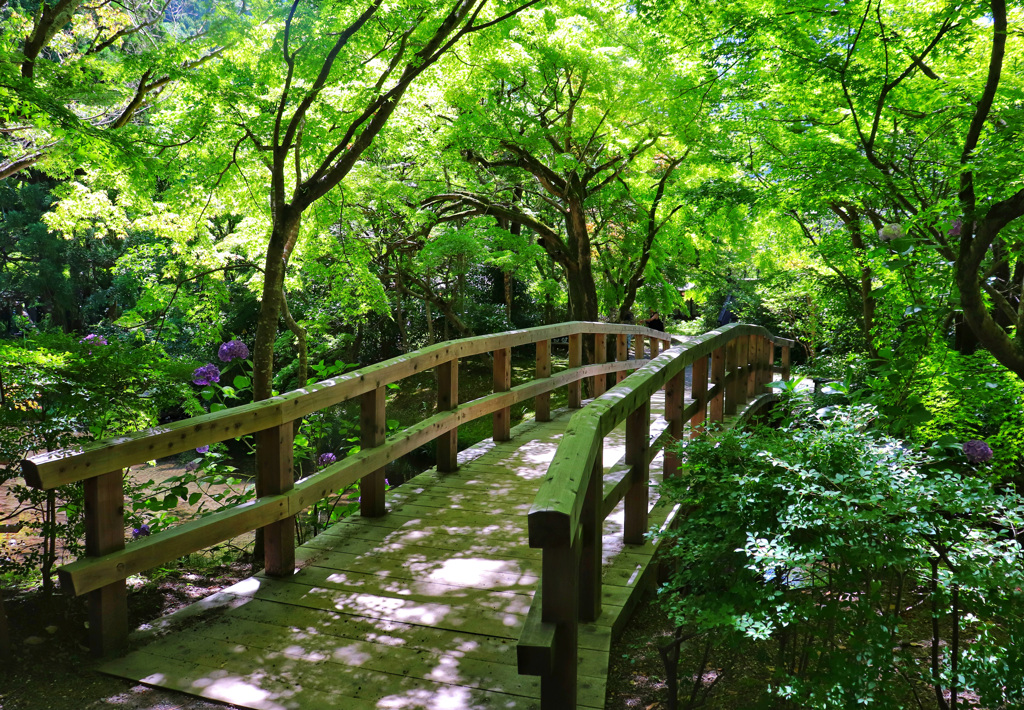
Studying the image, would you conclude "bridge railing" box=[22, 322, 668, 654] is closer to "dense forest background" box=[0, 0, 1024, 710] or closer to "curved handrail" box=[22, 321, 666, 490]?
"curved handrail" box=[22, 321, 666, 490]

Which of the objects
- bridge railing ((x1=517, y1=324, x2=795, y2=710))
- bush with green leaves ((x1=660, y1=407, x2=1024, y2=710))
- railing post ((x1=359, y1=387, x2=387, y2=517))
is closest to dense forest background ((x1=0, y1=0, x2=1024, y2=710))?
bush with green leaves ((x1=660, y1=407, x2=1024, y2=710))

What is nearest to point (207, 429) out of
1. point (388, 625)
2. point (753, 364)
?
point (388, 625)

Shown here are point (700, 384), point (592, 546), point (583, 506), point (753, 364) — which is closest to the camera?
point (583, 506)

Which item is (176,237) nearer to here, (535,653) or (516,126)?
(516,126)

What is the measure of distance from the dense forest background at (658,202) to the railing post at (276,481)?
0.59 m

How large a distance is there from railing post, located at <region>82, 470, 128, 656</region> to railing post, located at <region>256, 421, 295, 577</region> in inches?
28.3

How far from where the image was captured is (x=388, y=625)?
3.01 m

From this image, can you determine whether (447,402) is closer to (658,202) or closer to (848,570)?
(848,570)

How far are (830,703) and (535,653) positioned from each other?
2.70 ft

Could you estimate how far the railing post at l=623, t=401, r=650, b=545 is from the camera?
3.61 m

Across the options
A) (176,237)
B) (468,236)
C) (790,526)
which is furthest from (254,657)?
(468,236)

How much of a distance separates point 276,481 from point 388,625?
91 centimetres

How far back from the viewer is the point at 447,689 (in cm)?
254

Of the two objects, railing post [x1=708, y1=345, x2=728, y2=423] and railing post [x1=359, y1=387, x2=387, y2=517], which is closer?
railing post [x1=359, y1=387, x2=387, y2=517]
